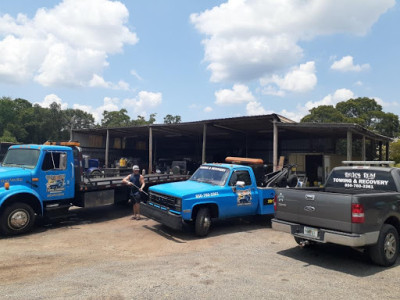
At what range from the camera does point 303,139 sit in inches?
991

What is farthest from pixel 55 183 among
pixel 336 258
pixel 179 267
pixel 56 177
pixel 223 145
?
pixel 223 145

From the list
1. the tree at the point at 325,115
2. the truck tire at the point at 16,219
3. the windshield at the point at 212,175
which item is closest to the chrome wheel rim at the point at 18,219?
the truck tire at the point at 16,219

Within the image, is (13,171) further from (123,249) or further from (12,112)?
(12,112)

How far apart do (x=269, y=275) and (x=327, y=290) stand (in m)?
0.92

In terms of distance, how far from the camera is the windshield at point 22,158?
8.31 metres

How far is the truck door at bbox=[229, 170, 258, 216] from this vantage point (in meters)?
8.33

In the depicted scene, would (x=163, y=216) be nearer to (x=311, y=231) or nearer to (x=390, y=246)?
(x=311, y=231)

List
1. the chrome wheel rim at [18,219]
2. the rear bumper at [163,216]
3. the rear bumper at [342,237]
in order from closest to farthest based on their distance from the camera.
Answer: the rear bumper at [342,237]
the rear bumper at [163,216]
the chrome wheel rim at [18,219]

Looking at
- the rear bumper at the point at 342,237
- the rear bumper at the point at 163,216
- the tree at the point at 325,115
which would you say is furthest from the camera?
the tree at the point at 325,115

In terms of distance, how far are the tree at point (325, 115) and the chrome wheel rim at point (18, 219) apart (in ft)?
126

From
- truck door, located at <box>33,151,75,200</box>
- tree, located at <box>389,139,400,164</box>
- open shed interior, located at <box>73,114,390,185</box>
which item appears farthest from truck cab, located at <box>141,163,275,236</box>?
tree, located at <box>389,139,400,164</box>

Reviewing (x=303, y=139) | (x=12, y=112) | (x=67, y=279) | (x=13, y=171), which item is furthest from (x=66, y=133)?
(x=67, y=279)

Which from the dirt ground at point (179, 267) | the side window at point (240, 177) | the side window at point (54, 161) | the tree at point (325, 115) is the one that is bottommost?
the dirt ground at point (179, 267)

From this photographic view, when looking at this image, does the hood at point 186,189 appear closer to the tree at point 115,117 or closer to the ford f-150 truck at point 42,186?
the ford f-150 truck at point 42,186
